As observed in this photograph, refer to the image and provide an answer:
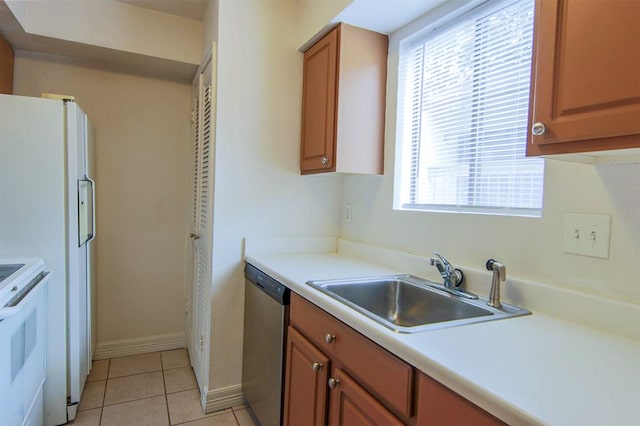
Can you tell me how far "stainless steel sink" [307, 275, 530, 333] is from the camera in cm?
130

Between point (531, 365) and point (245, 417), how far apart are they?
170cm

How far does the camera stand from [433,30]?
1.70m

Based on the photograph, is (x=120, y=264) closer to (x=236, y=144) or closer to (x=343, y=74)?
(x=236, y=144)

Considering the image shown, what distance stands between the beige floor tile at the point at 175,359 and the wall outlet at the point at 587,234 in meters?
2.50

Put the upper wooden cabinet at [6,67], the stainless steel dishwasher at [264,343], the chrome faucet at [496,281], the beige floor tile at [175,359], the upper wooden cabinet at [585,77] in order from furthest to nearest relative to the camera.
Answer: the beige floor tile at [175,359] < the upper wooden cabinet at [6,67] < the stainless steel dishwasher at [264,343] < the chrome faucet at [496,281] < the upper wooden cabinet at [585,77]

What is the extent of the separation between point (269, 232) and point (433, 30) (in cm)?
137

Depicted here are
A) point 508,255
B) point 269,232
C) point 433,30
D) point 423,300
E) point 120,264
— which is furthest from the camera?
point 120,264

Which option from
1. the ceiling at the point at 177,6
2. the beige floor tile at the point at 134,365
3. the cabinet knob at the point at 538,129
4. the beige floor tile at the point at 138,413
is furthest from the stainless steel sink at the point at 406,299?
the ceiling at the point at 177,6

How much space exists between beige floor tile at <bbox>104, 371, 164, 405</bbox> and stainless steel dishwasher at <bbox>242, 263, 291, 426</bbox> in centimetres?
66

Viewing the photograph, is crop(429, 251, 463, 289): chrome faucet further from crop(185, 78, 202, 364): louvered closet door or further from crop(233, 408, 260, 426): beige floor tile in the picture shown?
crop(185, 78, 202, 364): louvered closet door

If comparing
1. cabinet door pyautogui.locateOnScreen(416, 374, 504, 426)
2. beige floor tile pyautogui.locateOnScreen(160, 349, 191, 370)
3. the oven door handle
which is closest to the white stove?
the oven door handle

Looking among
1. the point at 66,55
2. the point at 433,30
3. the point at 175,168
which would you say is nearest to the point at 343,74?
the point at 433,30

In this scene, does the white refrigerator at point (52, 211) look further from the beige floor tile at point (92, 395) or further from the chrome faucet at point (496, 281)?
the chrome faucet at point (496, 281)

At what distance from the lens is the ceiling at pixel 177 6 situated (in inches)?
91.0
